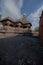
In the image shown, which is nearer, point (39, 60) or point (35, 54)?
point (39, 60)

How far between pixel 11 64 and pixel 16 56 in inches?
42.8

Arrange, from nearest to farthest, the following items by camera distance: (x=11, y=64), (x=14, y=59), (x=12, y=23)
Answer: (x=11, y=64) < (x=14, y=59) < (x=12, y=23)

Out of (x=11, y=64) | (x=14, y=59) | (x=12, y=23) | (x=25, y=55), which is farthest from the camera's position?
(x=12, y=23)

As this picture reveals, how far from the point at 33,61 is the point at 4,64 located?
1.48m

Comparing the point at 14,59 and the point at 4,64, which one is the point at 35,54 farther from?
the point at 4,64

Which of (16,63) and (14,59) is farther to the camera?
(14,59)

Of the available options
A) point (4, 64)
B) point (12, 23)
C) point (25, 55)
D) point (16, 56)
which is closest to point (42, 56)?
point (25, 55)

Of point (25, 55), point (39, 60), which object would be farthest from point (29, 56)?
point (39, 60)

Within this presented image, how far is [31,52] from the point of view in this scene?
327 inches

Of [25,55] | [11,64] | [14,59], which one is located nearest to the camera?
[11,64]

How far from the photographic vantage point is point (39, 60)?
22.9 ft

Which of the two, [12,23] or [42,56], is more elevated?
[12,23]

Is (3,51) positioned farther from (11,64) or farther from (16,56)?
(11,64)

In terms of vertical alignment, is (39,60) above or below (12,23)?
below
